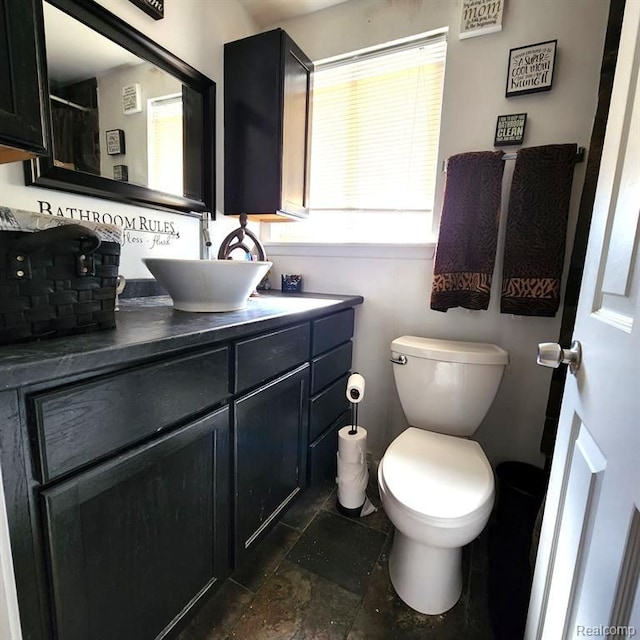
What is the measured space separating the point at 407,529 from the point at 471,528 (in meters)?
0.18

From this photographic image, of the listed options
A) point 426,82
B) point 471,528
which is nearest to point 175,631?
point 471,528

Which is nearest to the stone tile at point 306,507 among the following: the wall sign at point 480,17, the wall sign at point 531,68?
the wall sign at point 531,68

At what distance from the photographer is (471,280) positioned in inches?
55.3

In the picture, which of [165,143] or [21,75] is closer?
[21,75]

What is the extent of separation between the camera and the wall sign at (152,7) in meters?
1.16

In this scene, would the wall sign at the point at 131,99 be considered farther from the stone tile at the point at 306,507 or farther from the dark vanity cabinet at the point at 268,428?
the stone tile at the point at 306,507

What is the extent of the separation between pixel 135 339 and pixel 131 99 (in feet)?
3.33

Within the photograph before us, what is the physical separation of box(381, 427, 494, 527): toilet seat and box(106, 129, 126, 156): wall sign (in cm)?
141

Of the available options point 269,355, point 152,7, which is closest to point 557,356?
point 269,355

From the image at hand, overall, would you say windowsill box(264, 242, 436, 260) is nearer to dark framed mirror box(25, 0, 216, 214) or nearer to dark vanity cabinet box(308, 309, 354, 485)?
dark vanity cabinet box(308, 309, 354, 485)

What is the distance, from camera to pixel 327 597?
110 centimetres

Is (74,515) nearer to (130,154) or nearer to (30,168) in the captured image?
(30,168)

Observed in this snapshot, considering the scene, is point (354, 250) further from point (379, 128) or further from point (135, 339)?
point (135, 339)

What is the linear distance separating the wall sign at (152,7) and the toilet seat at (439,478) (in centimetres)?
179
